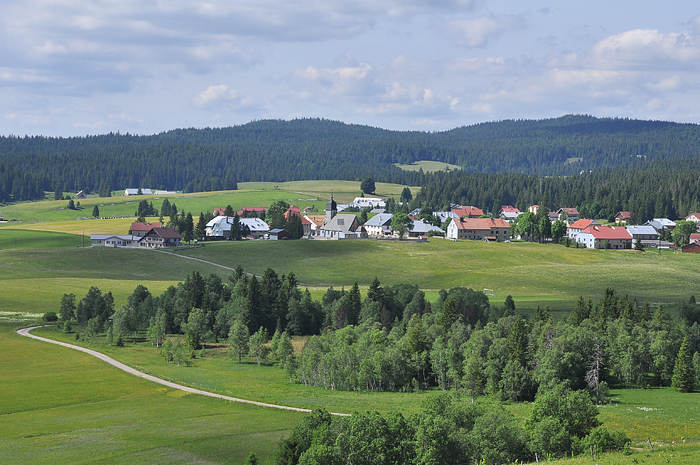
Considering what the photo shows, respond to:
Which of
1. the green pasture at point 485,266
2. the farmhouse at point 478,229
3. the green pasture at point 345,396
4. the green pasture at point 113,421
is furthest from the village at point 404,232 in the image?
the green pasture at point 113,421

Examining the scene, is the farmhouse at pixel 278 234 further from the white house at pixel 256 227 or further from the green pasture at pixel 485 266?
the green pasture at pixel 485 266

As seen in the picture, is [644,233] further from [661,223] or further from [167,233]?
[167,233]

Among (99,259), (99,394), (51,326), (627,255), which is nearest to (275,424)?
(99,394)

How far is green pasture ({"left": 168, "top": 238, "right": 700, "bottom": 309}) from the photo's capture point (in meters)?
104

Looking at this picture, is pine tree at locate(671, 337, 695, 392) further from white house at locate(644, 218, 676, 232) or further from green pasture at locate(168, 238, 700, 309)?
white house at locate(644, 218, 676, 232)

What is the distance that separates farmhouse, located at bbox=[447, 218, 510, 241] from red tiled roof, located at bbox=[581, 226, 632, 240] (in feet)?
73.2

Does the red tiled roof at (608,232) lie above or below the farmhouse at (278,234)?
above

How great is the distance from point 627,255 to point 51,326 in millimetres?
105626

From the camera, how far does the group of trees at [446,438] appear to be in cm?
3803

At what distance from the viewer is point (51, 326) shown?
88.7 metres

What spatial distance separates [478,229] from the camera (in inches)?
6718

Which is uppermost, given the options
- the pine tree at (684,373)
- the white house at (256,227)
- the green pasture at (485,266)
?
the white house at (256,227)

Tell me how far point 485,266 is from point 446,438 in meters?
89.3

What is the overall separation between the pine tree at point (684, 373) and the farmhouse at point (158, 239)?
10967 centimetres
